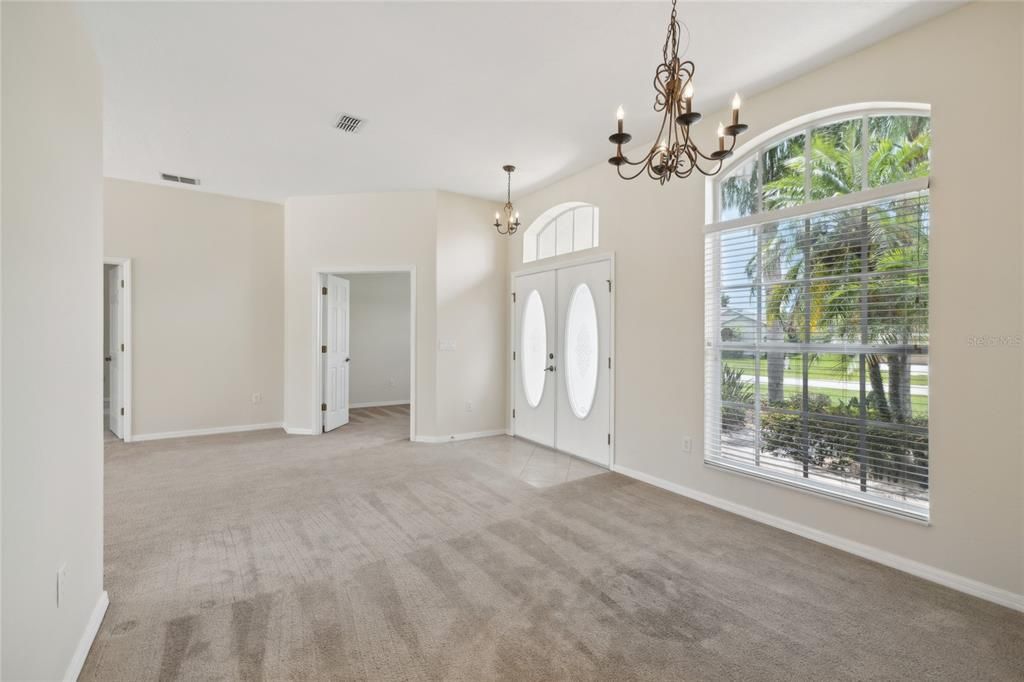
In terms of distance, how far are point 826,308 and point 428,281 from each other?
→ 4.08 metres

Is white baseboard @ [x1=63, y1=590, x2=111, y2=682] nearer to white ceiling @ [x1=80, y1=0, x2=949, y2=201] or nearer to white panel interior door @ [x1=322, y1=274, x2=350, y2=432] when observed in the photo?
white ceiling @ [x1=80, y1=0, x2=949, y2=201]

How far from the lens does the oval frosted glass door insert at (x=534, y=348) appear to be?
218 inches

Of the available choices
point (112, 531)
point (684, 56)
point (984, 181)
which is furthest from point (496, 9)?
point (112, 531)

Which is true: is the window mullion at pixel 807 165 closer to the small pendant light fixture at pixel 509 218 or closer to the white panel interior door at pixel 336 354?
the small pendant light fixture at pixel 509 218

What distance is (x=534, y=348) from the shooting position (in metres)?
5.66

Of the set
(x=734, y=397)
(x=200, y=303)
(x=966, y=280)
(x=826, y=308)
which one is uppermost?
(x=200, y=303)

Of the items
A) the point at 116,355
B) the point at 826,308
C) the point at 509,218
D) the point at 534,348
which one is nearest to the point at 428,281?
the point at 509,218

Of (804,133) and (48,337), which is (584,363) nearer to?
(804,133)

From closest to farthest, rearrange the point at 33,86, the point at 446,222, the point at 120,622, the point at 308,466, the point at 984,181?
the point at 33,86 → the point at 120,622 → the point at 984,181 → the point at 308,466 → the point at 446,222

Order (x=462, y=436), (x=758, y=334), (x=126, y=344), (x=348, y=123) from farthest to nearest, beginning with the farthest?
(x=462, y=436), (x=126, y=344), (x=348, y=123), (x=758, y=334)

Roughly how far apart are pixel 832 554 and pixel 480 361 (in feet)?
13.2

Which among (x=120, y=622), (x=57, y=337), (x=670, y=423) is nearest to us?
(x=57, y=337)

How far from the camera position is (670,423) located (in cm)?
395

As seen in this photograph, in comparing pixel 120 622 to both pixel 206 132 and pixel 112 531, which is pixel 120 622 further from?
pixel 206 132
